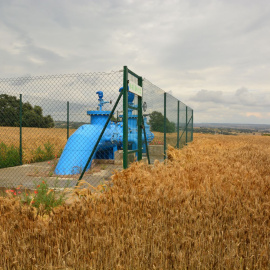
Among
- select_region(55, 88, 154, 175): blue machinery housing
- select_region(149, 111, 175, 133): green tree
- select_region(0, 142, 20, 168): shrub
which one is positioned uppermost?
select_region(149, 111, 175, 133): green tree

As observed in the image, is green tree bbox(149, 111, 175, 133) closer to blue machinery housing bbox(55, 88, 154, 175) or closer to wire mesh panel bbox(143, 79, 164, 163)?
wire mesh panel bbox(143, 79, 164, 163)

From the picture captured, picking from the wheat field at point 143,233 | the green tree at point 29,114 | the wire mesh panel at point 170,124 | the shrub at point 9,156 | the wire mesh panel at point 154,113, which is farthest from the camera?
the green tree at point 29,114

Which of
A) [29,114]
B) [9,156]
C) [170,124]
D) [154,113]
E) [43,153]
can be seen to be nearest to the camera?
[154,113]

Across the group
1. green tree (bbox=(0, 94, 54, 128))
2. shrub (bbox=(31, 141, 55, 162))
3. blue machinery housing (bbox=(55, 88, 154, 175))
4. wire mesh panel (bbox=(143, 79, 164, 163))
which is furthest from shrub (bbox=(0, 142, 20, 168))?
wire mesh panel (bbox=(143, 79, 164, 163))

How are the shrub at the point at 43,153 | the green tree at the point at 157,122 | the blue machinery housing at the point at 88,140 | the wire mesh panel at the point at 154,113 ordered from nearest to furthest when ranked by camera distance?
1. the blue machinery housing at the point at 88,140
2. the wire mesh panel at the point at 154,113
3. the green tree at the point at 157,122
4. the shrub at the point at 43,153

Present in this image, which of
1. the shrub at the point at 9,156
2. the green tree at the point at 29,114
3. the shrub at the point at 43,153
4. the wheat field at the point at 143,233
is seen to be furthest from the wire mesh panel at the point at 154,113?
the shrub at the point at 9,156

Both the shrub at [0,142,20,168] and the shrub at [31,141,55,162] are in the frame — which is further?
the shrub at [31,141,55,162]

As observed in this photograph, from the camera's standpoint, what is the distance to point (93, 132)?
8344 millimetres

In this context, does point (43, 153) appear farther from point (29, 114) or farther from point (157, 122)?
point (157, 122)

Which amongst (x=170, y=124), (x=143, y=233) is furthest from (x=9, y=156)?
(x=143, y=233)

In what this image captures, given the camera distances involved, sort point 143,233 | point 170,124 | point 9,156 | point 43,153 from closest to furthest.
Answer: point 143,233
point 9,156
point 170,124
point 43,153

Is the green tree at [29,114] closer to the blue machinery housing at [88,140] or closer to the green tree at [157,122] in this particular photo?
the blue machinery housing at [88,140]

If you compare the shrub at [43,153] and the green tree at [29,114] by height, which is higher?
the green tree at [29,114]

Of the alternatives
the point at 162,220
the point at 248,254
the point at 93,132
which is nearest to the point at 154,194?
the point at 162,220
